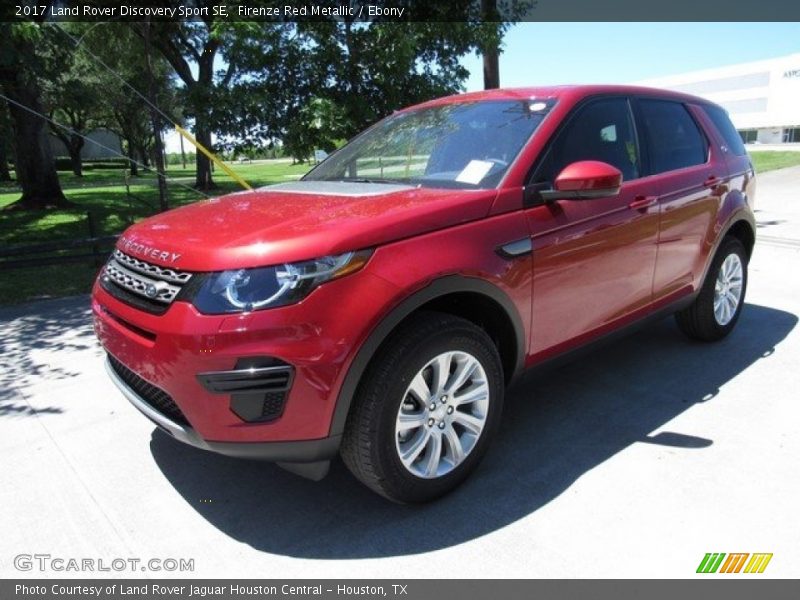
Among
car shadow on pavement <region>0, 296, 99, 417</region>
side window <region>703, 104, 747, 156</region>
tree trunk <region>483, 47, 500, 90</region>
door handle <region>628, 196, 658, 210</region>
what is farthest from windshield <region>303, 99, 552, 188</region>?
tree trunk <region>483, 47, 500, 90</region>

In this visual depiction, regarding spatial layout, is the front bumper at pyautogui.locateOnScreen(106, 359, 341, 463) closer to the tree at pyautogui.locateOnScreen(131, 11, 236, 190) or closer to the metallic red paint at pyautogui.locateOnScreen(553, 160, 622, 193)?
the metallic red paint at pyautogui.locateOnScreen(553, 160, 622, 193)

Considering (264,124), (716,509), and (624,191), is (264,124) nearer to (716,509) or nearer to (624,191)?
(624,191)

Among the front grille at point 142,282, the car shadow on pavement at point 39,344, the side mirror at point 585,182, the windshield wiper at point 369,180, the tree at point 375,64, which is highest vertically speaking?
the tree at point 375,64

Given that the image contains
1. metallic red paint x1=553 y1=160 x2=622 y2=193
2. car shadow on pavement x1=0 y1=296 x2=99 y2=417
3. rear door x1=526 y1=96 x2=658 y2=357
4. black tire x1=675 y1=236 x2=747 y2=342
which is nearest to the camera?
metallic red paint x1=553 y1=160 x2=622 y2=193

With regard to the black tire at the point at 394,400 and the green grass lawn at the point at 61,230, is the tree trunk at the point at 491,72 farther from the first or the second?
the black tire at the point at 394,400

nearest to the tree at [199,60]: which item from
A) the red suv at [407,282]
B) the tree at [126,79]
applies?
the tree at [126,79]

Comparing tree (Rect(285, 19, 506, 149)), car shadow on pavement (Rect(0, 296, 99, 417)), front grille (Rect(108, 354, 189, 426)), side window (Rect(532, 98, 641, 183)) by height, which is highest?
tree (Rect(285, 19, 506, 149))

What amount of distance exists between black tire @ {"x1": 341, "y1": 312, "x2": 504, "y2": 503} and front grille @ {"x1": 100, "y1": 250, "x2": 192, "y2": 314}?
828 millimetres

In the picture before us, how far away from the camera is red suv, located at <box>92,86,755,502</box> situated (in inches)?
90.6

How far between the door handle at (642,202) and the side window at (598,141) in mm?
140

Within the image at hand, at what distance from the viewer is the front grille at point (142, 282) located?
2.43 m

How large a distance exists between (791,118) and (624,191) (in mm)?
83726

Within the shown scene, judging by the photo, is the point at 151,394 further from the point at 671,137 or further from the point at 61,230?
the point at 61,230

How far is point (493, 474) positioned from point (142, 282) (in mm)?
1837
